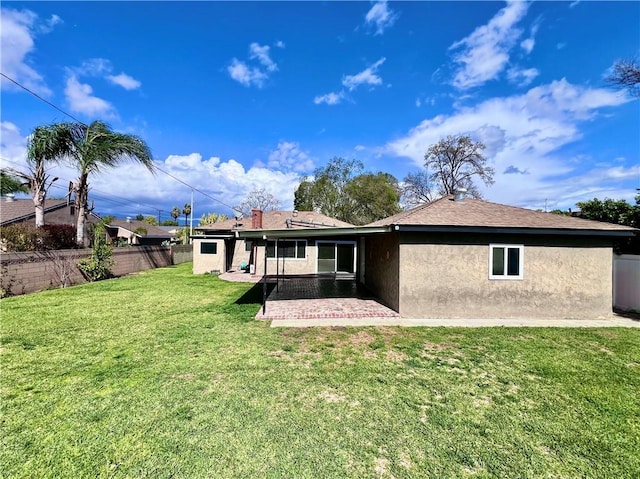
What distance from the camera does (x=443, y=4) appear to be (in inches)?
458

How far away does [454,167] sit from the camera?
34.4m

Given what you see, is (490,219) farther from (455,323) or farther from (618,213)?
(618,213)

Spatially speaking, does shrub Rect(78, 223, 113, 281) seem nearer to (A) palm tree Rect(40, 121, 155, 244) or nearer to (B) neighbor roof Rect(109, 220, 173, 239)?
(A) palm tree Rect(40, 121, 155, 244)

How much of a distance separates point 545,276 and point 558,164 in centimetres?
1856

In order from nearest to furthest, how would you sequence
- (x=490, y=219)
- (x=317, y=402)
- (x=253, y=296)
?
(x=317, y=402), (x=490, y=219), (x=253, y=296)

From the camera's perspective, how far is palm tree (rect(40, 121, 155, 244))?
51.0 feet

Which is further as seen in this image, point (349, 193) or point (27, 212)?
point (349, 193)

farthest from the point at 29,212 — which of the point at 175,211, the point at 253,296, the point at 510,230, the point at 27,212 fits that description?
the point at 175,211

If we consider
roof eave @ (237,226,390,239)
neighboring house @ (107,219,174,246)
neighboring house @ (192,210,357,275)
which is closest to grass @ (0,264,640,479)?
roof eave @ (237,226,390,239)

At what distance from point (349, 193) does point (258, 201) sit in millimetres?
15771

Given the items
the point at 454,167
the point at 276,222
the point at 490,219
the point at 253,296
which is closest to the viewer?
the point at 490,219

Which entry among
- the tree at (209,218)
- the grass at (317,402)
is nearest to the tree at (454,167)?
the tree at (209,218)

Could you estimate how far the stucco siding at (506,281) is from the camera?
30.0 feet

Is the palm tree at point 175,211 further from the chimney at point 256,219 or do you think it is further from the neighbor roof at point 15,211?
the chimney at point 256,219
